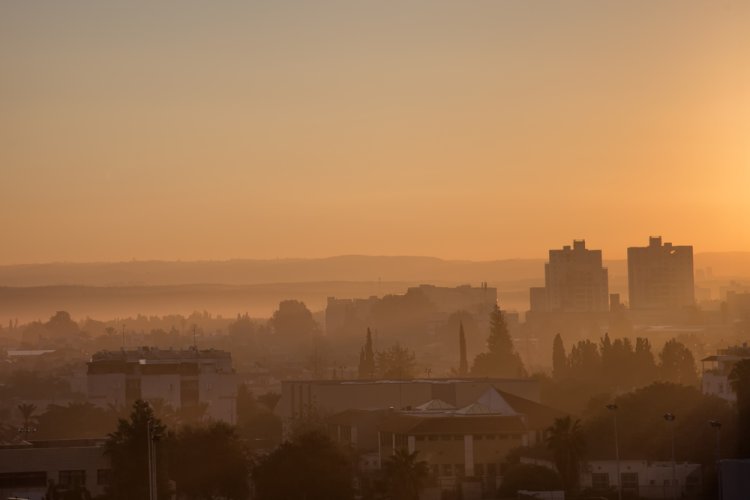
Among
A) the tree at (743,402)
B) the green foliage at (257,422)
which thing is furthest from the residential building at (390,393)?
the tree at (743,402)

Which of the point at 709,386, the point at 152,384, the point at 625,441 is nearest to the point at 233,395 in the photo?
the point at 152,384

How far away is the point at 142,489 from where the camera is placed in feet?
229

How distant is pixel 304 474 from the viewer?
70125 mm

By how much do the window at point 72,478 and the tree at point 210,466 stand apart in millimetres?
3504

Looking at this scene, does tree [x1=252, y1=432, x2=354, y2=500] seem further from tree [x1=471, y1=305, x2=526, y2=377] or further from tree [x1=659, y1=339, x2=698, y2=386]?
tree [x1=471, y1=305, x2=526, y2=377]

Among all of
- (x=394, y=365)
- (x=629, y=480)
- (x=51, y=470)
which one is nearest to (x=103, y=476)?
(x=51, y=470)

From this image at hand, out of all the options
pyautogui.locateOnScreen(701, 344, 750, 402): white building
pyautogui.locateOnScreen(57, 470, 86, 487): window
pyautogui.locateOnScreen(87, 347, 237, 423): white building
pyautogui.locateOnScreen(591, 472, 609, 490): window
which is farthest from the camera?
pyautogui.locateOnScreen(87, 347, 237, 423): white building

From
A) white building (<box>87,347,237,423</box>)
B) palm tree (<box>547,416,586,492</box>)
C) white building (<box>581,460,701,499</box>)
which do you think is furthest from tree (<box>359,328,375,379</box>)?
palm tree (<box>547,416,586,492</box>)

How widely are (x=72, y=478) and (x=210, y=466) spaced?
5.45 meters

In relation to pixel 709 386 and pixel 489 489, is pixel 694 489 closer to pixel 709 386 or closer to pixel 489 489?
pixel 489 489

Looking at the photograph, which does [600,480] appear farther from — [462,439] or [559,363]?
[559,363]

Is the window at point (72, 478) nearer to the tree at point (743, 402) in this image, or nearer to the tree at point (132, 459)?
the tree at point (132, 459)

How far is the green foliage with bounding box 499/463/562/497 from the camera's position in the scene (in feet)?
229

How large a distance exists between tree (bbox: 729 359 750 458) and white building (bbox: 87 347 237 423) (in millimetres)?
47095
